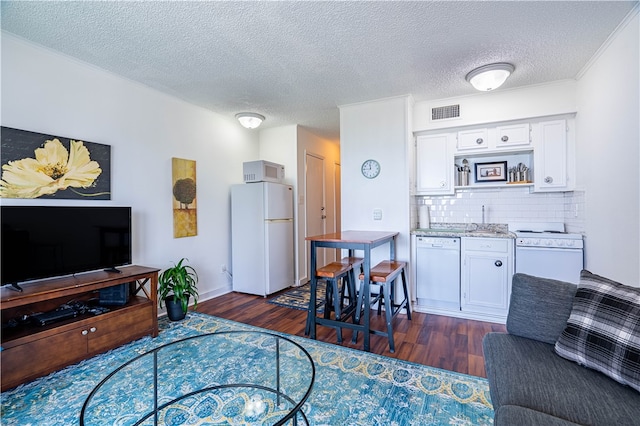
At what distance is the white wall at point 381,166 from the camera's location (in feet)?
11.2

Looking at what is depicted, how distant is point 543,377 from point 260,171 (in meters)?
3.49

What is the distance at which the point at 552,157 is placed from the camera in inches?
123

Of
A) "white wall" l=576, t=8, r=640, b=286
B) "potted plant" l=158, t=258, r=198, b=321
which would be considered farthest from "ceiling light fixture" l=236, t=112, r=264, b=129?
"white wall" l=576, t=8, r=640, b=286

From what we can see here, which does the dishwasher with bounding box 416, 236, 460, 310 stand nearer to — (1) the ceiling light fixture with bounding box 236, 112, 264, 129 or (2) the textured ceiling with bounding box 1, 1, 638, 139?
(2) the textured ceiling with bounding box 1, 1, 638, 139

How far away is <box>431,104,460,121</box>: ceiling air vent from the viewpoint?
342 cm

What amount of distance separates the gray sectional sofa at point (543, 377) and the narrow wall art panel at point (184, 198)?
3.26m

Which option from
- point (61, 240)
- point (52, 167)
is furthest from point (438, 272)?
point (52, 167)

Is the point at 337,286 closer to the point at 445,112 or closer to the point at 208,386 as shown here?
the point at 208,386

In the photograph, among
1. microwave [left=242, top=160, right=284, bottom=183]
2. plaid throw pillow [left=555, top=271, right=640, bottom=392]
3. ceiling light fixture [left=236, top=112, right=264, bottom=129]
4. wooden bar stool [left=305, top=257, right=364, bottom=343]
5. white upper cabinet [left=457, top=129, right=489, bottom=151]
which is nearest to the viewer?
plaid throw pillow [left=555, top=271, right=640, bottom=392]

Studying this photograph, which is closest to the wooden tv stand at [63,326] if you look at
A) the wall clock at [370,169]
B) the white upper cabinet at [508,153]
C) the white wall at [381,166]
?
the white wall at [381,166]

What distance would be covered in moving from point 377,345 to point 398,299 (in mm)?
984

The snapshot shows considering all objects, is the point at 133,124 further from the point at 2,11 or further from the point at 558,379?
the point at 558,379

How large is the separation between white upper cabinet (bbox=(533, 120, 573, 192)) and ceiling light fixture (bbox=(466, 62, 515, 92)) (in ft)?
2.86

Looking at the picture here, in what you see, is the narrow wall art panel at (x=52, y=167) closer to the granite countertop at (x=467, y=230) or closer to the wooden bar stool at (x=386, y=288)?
the wooden bar stool at (x=386, y=288)
